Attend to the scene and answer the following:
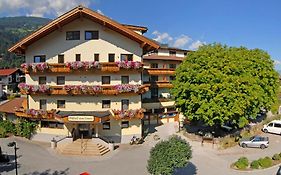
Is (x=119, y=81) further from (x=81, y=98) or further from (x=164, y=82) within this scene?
(x=164, y=82)

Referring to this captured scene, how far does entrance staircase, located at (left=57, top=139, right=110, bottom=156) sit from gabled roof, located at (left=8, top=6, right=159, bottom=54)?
11677 mm

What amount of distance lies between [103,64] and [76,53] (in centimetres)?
358

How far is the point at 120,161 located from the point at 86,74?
10337 millimetres

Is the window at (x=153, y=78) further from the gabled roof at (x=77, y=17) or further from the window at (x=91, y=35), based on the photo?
the window at (x=91, y=35)

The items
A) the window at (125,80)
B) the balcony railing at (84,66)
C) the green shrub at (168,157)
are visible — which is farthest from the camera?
the window at (125,80)

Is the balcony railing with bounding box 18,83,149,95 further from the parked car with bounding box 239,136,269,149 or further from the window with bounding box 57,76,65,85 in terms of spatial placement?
the parked car with bounding box 239,136,269,149

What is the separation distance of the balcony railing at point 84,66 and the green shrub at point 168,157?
13.5 m

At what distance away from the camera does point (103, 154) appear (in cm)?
2992

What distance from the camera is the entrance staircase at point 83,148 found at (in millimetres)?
29867

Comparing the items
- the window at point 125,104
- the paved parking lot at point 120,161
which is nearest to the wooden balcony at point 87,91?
the window at point 125,104

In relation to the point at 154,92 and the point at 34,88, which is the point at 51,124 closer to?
the point at 34,88

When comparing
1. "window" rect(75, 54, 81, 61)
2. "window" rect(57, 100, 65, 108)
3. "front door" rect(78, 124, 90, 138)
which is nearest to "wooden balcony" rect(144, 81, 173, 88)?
"window" rect(75, 54, 81, 61)

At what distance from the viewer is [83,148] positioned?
30391 mm

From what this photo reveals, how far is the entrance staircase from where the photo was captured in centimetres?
2987
